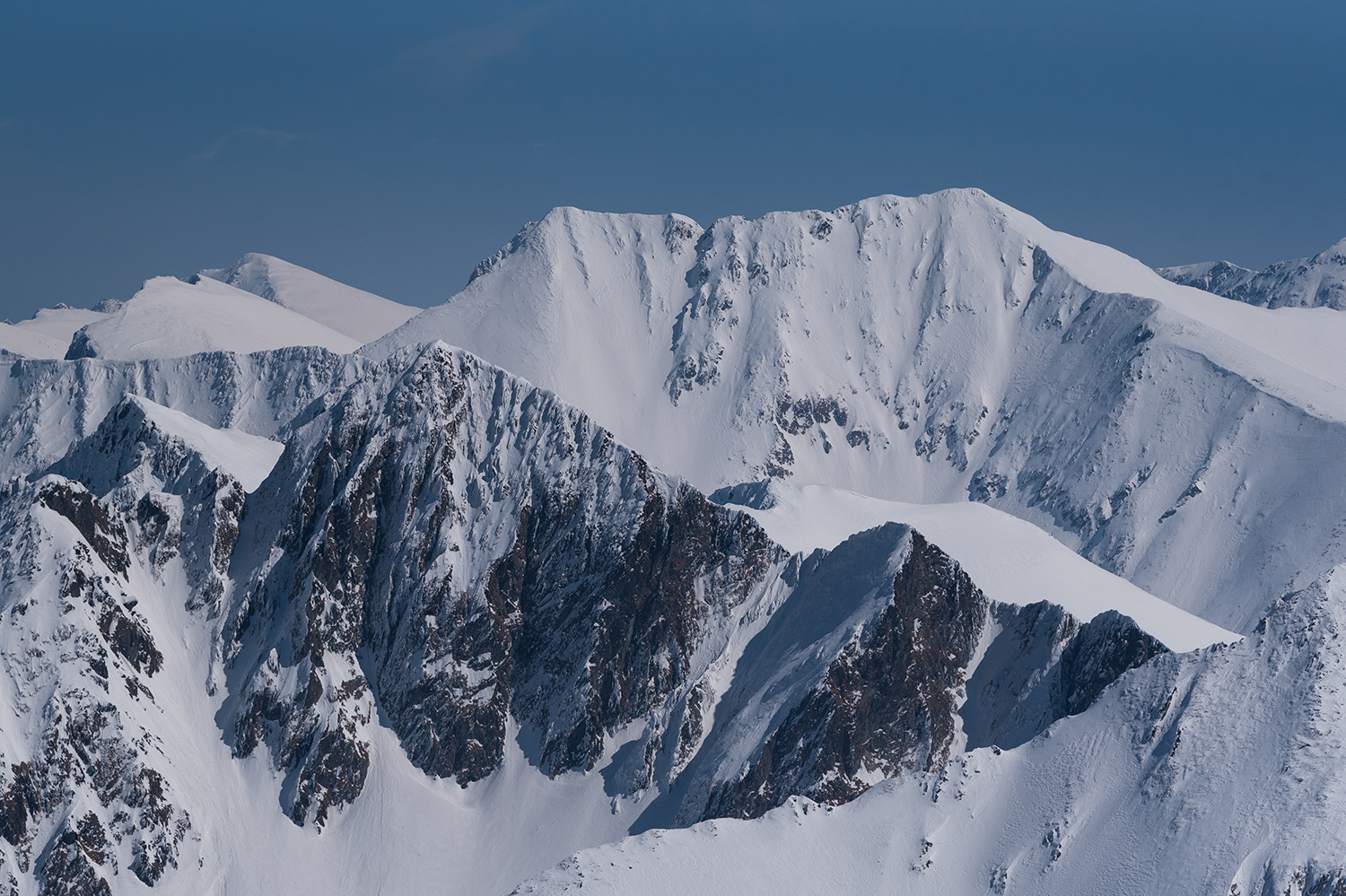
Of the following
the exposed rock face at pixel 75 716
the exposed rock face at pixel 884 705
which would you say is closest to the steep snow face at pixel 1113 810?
the exposed rock face at pixel 884 705

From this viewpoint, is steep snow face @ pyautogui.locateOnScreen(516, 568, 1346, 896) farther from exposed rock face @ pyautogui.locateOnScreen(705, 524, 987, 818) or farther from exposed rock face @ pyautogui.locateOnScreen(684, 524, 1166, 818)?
exposed rock face @ pyautogui.locateOnScreen(705, 524, 987, 818)

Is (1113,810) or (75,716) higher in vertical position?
(1113,810)

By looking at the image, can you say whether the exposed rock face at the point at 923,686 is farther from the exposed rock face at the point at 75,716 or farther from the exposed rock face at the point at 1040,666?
the exposed rock face at the point at 75,716

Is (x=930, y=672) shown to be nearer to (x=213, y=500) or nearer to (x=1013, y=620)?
(x=1013, y=620)

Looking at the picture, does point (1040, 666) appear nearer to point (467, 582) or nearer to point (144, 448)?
point (467, 582)

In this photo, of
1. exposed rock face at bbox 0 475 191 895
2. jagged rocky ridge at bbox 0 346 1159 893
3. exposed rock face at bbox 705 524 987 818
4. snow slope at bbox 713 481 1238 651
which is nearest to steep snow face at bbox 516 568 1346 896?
exposed rock face at bbox 705 524 987 818

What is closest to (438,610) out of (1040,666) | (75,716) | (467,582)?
(467,582)
